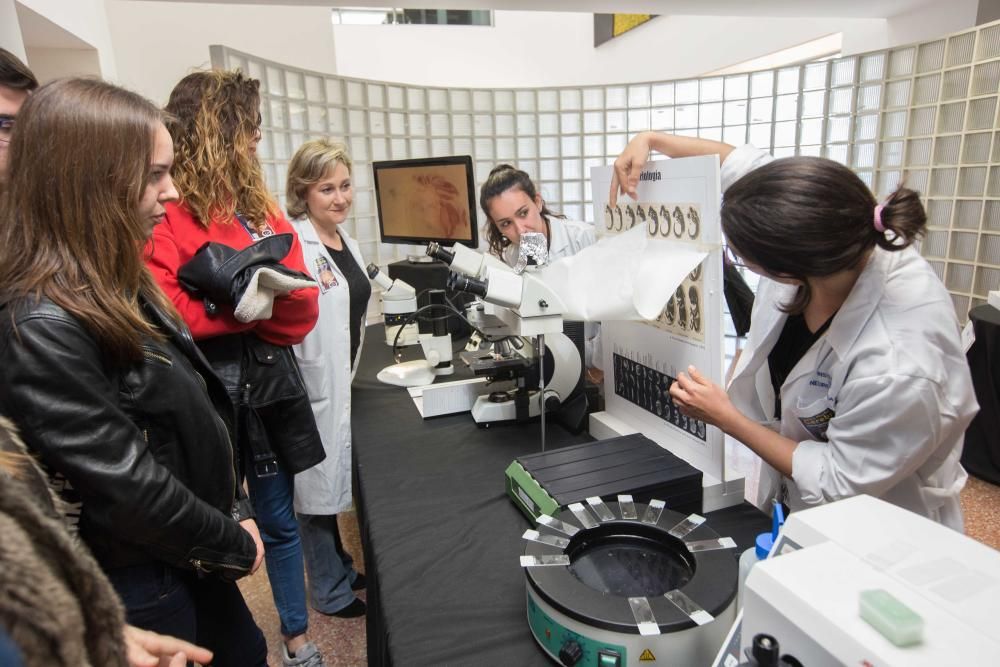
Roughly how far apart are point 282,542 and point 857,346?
1.37m

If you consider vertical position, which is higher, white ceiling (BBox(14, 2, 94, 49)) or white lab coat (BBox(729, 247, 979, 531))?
white ceiling (BBox(14, 2, 94, 49))

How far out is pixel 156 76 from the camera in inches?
139

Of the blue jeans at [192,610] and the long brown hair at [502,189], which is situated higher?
the long brown hair at [502,189]

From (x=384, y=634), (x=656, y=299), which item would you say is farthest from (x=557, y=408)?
(x=384, y=634)

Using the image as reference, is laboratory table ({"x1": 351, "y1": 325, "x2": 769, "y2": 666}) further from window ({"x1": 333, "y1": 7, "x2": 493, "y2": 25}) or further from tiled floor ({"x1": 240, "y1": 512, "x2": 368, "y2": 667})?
window ({"x1": 333, "y1": 7, "x2": 493, "y2": 25})

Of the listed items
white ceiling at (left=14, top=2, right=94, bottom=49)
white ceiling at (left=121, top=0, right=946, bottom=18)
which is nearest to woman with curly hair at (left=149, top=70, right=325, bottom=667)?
white ceiling at (left=14, top=2, right=94, bottom=49)

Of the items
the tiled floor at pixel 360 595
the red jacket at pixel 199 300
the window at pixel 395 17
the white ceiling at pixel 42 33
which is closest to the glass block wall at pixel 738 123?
the white ceiling at pixel 42 33

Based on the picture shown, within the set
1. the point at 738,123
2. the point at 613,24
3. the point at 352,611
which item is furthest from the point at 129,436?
the point at 613,24

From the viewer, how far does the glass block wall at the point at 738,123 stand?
3.26m

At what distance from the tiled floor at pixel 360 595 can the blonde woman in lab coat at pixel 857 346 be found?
136 cm

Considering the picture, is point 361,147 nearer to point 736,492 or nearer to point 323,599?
point 323,599

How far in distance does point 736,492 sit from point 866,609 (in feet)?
2.46

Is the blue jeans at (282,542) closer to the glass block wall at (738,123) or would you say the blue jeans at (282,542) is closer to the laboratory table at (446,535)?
the laboratory table at (446,535)

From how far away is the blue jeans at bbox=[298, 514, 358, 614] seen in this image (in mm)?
1699
